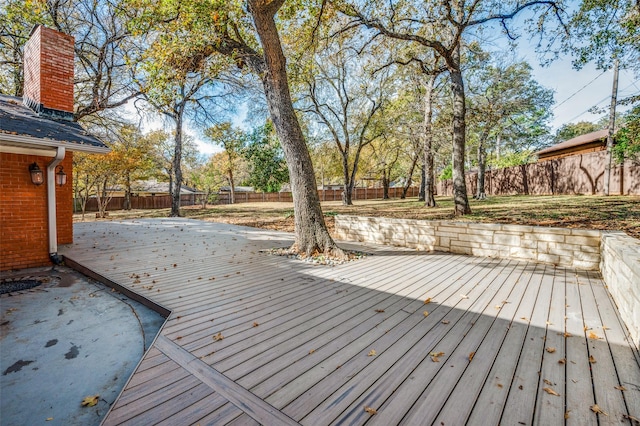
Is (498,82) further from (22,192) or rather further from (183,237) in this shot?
(22,192)

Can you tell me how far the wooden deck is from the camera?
5.15 ft

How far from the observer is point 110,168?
583 inches

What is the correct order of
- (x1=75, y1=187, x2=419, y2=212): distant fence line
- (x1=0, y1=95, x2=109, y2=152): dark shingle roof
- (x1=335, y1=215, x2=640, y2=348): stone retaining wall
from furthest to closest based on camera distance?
(x1=75, y1=187, x2=419, y2=212): distant fence line, (x1=0, y1=95, x2=109, y2=152): dark shingle roof, (x1=335, y1=215, x2=640, y2=348): stone retaining wall

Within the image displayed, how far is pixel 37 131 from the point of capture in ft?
15.4

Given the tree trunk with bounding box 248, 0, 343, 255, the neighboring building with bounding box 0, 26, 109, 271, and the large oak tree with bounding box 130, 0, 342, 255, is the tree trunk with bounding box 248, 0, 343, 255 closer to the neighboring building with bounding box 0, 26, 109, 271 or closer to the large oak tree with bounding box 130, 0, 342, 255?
the large oak tree with bounding box 130, 0, 342, 255

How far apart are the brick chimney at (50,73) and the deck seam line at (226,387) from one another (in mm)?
6458

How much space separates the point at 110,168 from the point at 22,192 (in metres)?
11.6

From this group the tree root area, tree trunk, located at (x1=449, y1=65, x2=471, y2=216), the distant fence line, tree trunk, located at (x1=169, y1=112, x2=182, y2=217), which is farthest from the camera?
the distant fence line

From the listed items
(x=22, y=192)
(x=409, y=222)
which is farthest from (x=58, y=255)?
(x=409, y=222)

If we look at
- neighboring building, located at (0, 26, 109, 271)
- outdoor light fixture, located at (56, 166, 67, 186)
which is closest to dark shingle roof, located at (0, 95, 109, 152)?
neighboring building, located at (0, 26, 109, 271)

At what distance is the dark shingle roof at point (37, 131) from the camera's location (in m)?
4.31

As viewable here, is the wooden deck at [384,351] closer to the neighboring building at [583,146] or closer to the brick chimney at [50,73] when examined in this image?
the brick chimney at [50,73]

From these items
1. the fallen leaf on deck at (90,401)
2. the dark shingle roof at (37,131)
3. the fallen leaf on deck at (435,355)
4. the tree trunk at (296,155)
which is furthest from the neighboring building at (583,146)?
the dark shingle roof at (37,131)

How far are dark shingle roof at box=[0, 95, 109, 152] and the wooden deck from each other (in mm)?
2506
